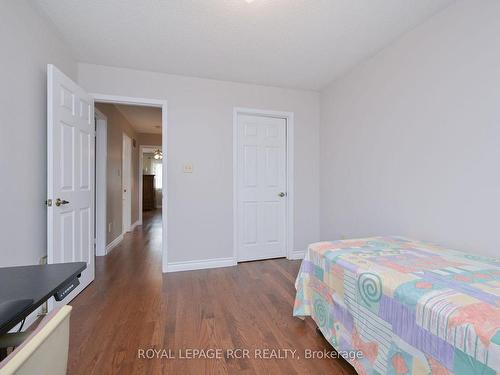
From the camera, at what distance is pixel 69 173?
2.21 m

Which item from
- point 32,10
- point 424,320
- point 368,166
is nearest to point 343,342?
point 424,320

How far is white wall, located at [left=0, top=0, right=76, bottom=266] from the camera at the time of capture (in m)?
1.58

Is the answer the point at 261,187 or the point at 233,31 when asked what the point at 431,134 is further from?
the point at 261,187

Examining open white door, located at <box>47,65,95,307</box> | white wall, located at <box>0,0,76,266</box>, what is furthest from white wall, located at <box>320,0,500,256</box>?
white wall, located at <box>0,0,76,266</box>

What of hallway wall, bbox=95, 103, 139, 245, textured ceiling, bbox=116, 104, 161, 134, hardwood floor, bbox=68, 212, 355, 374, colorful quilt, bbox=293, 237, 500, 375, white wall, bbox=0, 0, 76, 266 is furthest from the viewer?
textured ceiling, bbox=116, 104, 161, 134

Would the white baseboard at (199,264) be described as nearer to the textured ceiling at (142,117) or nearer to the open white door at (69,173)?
the open white door at (69,173)

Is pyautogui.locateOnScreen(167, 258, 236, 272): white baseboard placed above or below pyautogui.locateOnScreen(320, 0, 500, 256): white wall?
below

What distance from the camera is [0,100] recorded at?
154 centimetres

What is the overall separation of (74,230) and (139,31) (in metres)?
1.90

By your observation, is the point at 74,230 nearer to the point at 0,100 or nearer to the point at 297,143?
the point at 0,100

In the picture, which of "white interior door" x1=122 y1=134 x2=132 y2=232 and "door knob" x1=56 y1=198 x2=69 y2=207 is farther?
"white interior door" x1=122 y1=134 x2=132 y2=232

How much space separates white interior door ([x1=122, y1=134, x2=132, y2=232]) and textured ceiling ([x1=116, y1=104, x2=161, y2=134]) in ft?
1.36

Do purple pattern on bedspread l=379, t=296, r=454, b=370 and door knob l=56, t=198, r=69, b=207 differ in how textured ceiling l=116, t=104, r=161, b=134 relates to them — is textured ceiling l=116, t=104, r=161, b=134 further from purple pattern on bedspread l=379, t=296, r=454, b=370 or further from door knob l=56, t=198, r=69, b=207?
purple pattern on bedspread l=379, t=296, r=454, b=370

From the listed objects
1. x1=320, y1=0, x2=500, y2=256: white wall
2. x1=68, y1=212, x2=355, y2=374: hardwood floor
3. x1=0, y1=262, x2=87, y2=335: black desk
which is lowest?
x1=68, y1=212, x2=355, y2=374: hardwood floor
